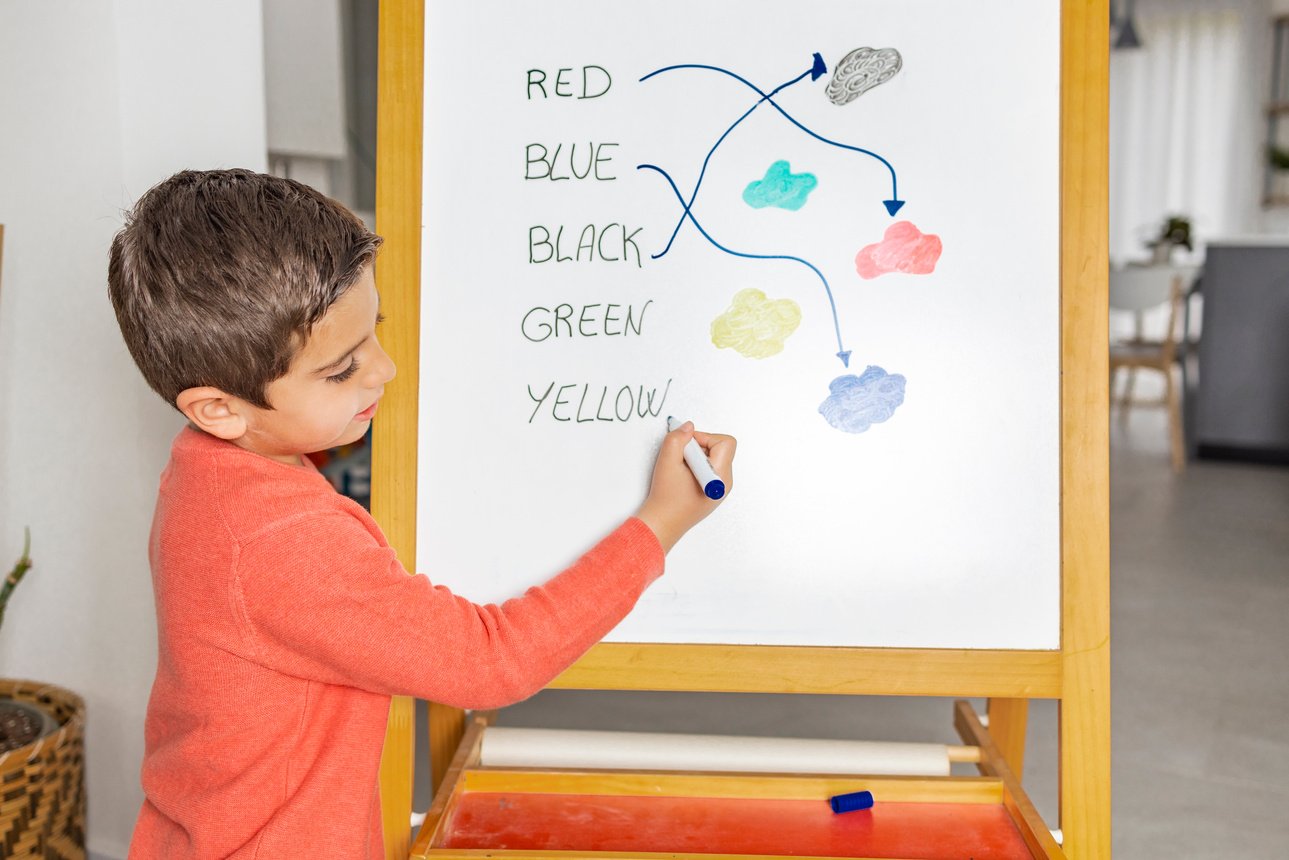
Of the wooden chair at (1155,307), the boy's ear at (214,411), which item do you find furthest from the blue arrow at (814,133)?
the wooden chair at (1155,307)

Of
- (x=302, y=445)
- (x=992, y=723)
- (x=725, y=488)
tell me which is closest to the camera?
(x=302, y=445)

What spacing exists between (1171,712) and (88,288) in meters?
2.15

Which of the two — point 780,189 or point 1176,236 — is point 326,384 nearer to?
point 780,189

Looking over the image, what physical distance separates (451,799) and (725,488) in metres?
0.38

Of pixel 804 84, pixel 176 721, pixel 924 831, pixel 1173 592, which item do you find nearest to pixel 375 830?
pixel 176 721

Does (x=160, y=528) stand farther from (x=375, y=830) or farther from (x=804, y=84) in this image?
(x=804, y=84)

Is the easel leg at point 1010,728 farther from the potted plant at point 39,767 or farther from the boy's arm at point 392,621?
the potted plant at point 39,767

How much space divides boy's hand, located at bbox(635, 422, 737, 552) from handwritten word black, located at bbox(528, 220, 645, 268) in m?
0.18

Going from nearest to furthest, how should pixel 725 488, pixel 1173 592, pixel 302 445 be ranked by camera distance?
pixel 302 445 → pixel 725 488 → pixel 1173 592

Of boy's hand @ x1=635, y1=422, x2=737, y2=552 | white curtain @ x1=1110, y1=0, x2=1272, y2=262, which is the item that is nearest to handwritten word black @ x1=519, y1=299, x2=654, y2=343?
boy's hand @ x1=635, y1=422, x2=737, y2=552

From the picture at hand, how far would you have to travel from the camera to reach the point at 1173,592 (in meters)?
3.06

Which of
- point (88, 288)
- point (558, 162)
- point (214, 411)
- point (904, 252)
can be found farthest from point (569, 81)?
point (88, 288)

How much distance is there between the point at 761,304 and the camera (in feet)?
3.41

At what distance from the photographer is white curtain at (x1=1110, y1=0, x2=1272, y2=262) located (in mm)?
7273
